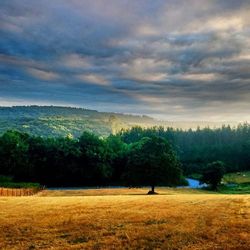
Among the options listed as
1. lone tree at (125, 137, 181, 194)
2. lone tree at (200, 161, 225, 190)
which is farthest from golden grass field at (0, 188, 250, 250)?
lone tree at (200, 161, 225, 190)

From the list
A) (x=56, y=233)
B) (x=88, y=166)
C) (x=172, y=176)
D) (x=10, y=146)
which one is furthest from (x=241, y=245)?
(x=10, y=146)

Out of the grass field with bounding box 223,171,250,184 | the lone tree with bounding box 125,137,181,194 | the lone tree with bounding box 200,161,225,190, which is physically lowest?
the grass field with bounding box 223,171,250,184

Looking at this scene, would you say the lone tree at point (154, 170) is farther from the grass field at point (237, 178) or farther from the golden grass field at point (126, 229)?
the grass field at point (237, 178)

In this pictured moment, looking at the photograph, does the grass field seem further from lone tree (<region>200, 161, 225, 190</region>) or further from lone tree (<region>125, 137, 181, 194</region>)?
lone tree (<region>125, 137, 181, 194</region>)

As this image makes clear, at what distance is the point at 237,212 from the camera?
36156 millimetres

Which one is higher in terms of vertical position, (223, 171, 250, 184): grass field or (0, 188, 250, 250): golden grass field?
(0, 188, 250, 250): golden grass field

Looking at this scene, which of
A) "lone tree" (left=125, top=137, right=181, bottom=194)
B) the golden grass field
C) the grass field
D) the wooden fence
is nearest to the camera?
the golden grass field

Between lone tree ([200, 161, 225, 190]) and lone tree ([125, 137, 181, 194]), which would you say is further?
lone tree ([200, 161, 225, 190])

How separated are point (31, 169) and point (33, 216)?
11897 centimetres

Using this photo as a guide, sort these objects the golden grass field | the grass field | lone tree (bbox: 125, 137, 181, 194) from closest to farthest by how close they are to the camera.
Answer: the golden grass field, lone tree (bbox: 125, 137, 181, 194), the grass field

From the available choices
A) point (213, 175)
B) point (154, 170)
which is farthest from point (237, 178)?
point (154, 170)

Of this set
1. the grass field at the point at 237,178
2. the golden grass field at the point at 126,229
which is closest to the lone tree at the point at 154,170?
the golden grass field at the point at 126,229

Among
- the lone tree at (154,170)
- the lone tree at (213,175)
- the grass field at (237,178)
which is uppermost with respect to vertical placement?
the lone tree at (154,170)

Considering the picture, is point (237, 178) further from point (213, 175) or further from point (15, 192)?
point (15, 192)
